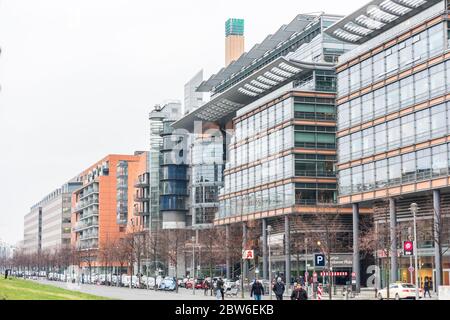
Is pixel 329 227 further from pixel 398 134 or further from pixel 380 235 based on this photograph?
pixel 398 134

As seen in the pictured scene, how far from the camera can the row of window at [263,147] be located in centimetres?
9824

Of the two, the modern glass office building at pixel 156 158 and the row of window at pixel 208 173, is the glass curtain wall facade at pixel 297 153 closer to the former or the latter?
the row of window at pixel 208 173

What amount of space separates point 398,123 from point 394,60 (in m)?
5.91

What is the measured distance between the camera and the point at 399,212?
8006 centimetres

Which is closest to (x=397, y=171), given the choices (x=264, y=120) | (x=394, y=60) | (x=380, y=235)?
(x=380, y=235)

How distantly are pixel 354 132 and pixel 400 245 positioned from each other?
13491mm

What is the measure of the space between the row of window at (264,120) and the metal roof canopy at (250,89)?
3663 mm

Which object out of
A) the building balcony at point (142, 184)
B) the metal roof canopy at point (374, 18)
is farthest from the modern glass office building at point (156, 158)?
the metal roof canopy at point (374, 18)

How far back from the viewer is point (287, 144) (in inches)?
3853

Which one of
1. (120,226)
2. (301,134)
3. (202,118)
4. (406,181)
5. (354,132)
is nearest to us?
(406,181)
